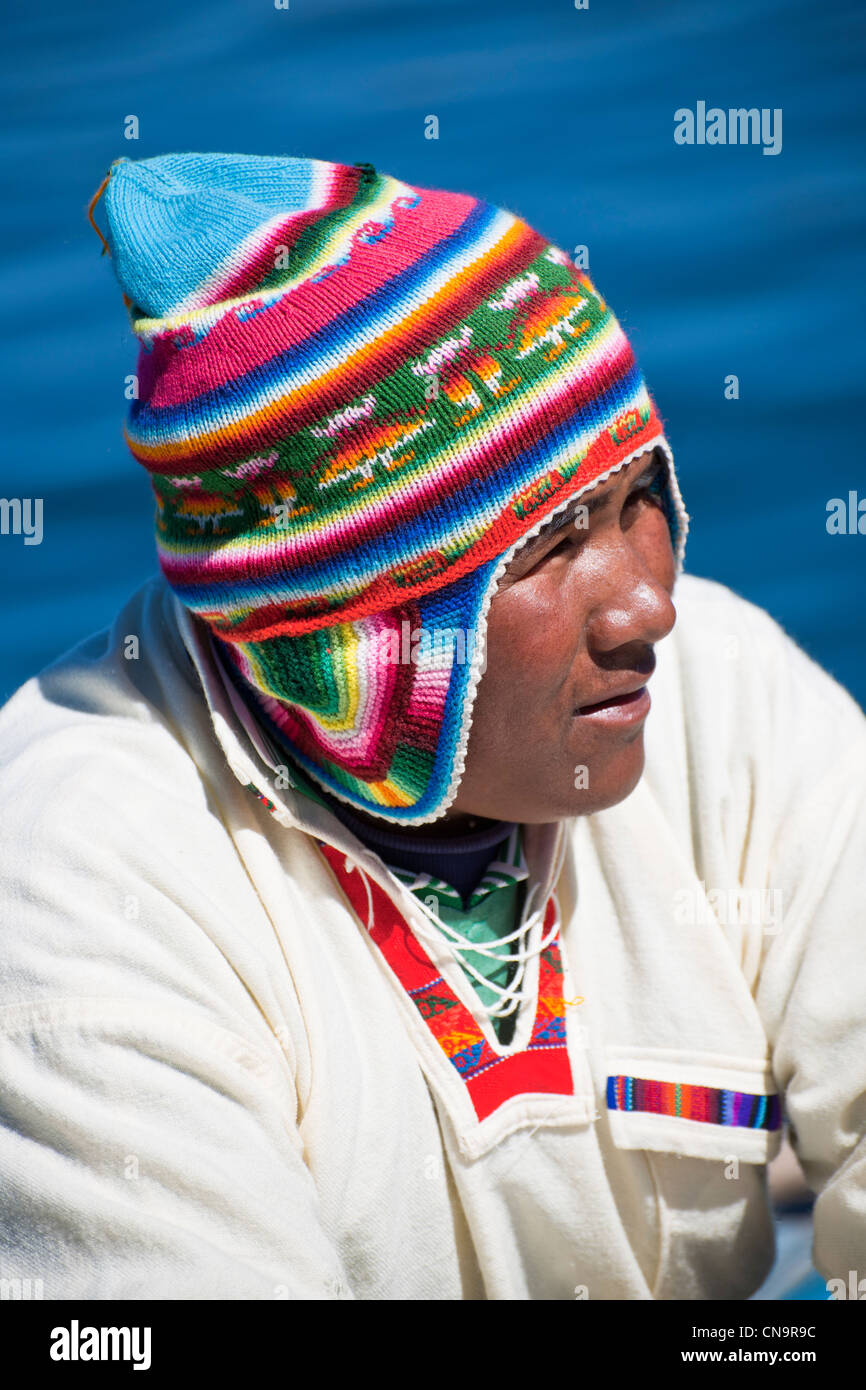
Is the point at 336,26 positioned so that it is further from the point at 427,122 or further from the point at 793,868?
the point at 793,868

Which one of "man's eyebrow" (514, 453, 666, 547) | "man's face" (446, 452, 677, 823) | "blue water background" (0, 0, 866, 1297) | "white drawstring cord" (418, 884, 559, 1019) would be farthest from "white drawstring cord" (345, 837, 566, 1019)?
"blue water background" (0, 0, 866, 1297)

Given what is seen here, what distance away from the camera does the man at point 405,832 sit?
132 cm

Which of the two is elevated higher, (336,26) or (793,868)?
(336,26)

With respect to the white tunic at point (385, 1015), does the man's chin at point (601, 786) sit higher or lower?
higher

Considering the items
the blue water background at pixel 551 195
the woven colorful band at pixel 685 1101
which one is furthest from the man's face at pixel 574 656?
the blue water background at pixel 551 195

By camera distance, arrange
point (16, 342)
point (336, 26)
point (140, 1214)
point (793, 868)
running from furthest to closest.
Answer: point (336, 26), point (16, 342), point (793, 868), point (140, 1214)

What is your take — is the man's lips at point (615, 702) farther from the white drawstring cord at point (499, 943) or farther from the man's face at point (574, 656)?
the white drawstring cord at point (499, 943)

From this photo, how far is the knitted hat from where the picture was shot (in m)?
1.35

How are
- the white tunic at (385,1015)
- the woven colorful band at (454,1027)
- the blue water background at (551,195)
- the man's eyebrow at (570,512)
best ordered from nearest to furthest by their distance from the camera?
the white tunic at (385,1015) → the man's eyebrow at (570,512) → the woven colorful band at (454,1027) → the blue water background at (551,195)

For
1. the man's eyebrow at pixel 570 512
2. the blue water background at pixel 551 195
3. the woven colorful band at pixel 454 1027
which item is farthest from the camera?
the blue water background at pixel 551 195

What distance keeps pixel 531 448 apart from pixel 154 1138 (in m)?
0.70

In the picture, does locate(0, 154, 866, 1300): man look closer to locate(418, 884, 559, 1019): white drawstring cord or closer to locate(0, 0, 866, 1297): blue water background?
locate(418, 884, 559, 1019): white drawstring cord
